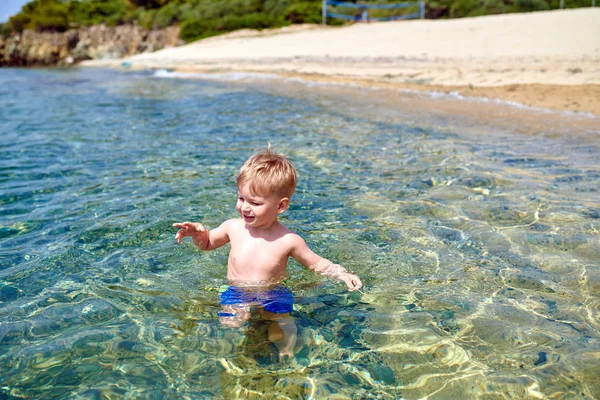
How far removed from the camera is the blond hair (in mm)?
2875

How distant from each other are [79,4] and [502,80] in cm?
5712

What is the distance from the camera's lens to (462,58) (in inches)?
582

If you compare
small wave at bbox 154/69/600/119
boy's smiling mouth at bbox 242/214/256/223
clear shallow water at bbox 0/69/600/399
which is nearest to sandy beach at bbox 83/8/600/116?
small wave at bbox 154/69/600/119

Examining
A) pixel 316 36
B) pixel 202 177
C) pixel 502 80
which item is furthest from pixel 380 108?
pixel 316 36

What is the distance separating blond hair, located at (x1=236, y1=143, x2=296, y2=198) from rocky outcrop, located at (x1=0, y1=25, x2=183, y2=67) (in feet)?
145

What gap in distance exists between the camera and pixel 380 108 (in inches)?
420

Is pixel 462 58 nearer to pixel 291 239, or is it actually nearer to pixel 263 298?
pixel 291 239

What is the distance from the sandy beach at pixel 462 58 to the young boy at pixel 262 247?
830cm

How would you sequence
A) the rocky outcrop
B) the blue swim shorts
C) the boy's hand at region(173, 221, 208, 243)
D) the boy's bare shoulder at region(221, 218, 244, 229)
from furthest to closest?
the rocky outcrop, the boy's bare shoulder at region(221, 218, 244, 229), the boy's hand at region(173, 221, 208, 243), the blue swim shorts

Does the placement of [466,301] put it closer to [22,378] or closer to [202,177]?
[22,378]

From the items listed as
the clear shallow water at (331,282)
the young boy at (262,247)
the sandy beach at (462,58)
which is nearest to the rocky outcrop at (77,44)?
the sandy beach at (462,58)

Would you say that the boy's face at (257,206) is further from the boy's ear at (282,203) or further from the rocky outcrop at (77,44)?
the rocky outcrop at (77,44)

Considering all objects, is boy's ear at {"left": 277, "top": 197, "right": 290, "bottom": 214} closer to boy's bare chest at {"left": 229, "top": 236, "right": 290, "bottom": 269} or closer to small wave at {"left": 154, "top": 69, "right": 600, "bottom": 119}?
boy's bare chest at {"left": 229, "top": 236, "right": 290, "bottom": 269}

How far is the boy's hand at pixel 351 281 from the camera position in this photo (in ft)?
9.68
